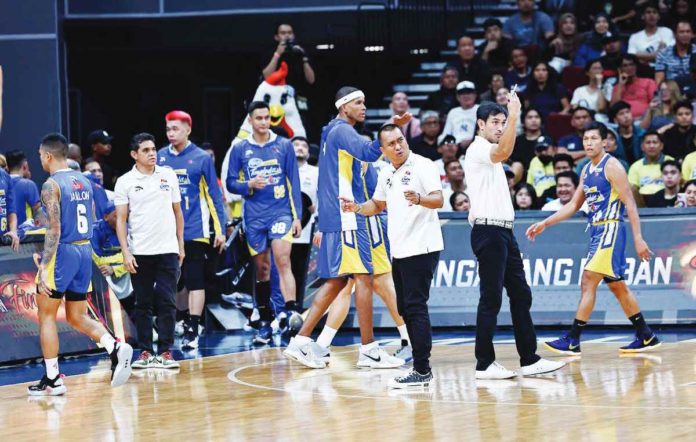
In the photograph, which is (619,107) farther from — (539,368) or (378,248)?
(539,368)

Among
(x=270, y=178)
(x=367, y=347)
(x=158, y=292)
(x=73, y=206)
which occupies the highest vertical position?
(x=270, y=178)

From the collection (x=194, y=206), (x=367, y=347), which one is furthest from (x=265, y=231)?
(x=367, y=347)

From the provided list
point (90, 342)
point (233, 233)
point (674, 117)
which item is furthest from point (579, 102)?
point (90, 342)

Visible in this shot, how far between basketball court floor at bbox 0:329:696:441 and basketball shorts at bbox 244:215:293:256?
206cm

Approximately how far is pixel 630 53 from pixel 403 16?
4.45 m

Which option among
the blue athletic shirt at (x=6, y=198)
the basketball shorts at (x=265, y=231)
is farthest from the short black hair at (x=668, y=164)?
the blue athletic shirt at (x=6, y=198)

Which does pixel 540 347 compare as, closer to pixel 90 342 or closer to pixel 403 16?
pixel 90 342

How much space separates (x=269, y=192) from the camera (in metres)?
14.5

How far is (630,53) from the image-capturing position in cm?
1967

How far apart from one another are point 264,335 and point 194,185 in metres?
1.85

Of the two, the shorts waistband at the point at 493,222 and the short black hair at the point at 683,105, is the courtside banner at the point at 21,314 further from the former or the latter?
the short black hair at the point at 683,105

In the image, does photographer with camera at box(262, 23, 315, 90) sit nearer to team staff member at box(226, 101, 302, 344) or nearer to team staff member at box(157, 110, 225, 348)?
team staff member at box(226, 101, 302, 344)

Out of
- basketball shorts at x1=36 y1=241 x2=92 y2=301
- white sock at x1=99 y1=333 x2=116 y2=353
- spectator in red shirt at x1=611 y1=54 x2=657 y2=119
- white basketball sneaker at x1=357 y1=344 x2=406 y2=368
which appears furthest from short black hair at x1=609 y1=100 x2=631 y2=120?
white sock at x1=99 y1=333 x2=116 y2=353

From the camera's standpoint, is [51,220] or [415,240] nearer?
[415,240]
